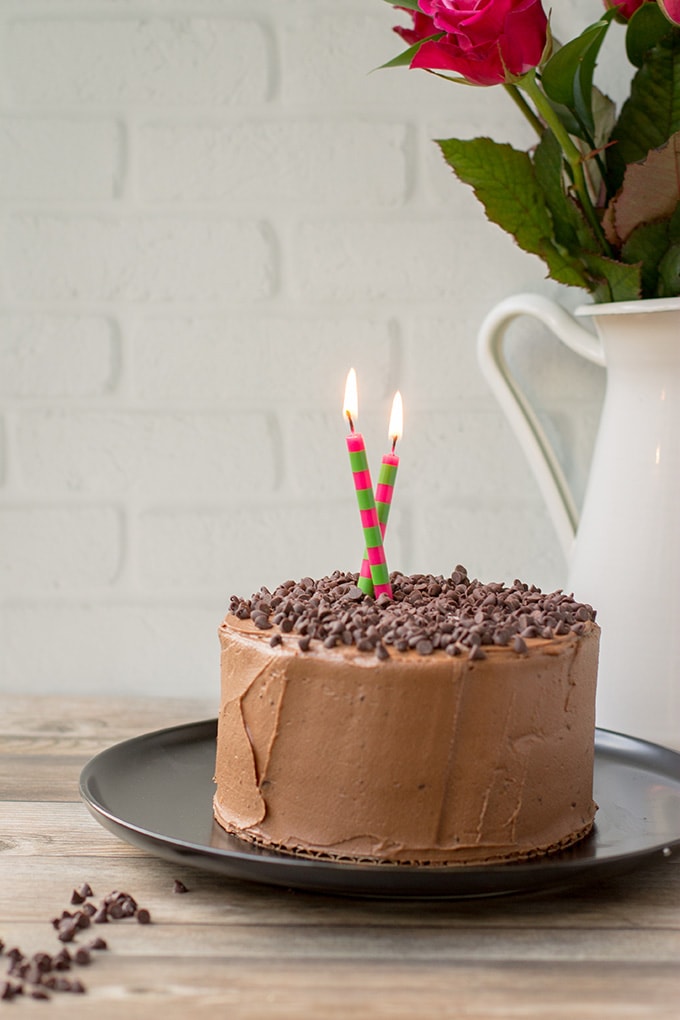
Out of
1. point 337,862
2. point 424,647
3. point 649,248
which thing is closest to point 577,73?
point 649,248

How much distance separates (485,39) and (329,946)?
0.76 meters

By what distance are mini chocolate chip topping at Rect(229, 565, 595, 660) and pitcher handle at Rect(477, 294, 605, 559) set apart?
31 centimetres

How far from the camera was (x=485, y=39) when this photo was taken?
100 cm

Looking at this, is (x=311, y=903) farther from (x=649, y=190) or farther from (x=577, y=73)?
(x=577, y=73)

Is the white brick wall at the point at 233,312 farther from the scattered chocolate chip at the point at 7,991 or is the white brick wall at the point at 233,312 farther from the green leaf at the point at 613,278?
the scattered chocolate chip at the point at 7,991

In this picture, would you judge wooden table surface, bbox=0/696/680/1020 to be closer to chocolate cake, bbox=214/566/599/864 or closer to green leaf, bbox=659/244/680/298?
chocolate cake, bbox=214/566/599/864

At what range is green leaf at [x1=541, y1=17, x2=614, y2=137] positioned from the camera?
3.41 feet

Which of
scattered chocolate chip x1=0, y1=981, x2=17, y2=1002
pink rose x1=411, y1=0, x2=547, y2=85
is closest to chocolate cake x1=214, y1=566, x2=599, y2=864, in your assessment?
scattered chocolate chip x1=0, y1=981, x2=17, y2=1002

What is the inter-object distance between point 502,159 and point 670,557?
1.43 feet

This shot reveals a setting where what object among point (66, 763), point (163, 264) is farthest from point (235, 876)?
point (163, 264)

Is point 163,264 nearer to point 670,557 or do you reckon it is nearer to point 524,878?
point 670,557

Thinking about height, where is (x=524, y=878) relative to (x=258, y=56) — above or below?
below

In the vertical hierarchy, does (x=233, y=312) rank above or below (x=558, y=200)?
below

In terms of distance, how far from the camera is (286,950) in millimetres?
720
